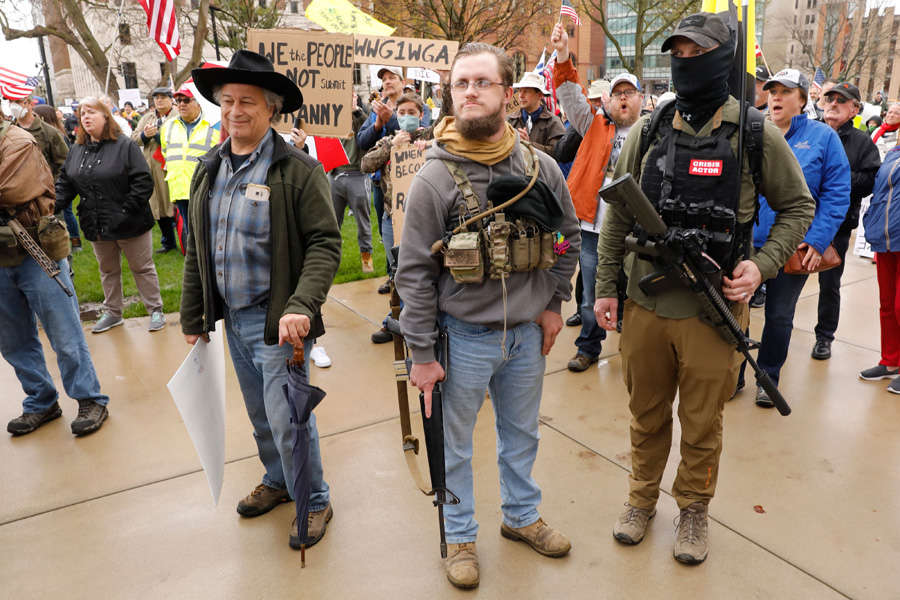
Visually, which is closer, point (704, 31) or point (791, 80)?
point (704, 31)

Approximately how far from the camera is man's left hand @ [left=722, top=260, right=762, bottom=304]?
2.48 m

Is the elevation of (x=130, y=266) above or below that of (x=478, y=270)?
below

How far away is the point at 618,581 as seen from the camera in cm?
265

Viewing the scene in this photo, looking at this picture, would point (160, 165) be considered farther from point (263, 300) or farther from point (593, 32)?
point (593, 32)

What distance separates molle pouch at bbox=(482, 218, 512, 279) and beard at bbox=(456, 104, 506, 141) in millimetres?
314

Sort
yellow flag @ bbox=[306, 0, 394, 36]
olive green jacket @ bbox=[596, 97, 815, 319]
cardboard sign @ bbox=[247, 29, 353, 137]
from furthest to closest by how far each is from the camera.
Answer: yellow flag @ bbox=[306, 0, 394, 36], cardboard sign @ bbox=[247, 29, 353, 137], olive green jacket @ bbox=[596, 97, 815, 319]

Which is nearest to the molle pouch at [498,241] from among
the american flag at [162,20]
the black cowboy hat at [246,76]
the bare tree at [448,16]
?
the black cowboy hat at [246,76]

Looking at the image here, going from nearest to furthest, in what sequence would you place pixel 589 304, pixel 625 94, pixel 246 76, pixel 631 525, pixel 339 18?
1. pixel 246 76
2. pixel 631 525
3. pixel 625 94
4. pixel 589 304
5. pixel 339 18

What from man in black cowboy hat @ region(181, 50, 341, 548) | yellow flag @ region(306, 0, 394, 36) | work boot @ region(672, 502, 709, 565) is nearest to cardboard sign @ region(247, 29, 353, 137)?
yellow flag @ region(306, 0, 394, 36)

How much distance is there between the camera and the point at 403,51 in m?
4.91

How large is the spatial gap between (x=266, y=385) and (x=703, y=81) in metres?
2.22

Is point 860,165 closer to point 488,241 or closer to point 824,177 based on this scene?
point 824,177

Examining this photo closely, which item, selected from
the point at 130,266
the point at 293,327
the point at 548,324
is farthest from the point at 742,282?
the point at 130,266

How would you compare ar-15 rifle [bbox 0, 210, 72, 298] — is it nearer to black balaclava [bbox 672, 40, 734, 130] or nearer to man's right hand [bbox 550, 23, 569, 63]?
man's right hand [bbox 550, 23, 569, 63]
